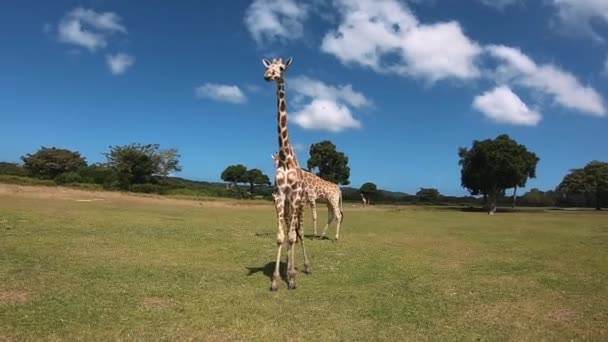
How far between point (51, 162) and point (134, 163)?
40.0 feet

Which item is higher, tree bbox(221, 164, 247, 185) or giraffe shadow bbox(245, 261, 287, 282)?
tree bbox(221, 164, 247, 185)

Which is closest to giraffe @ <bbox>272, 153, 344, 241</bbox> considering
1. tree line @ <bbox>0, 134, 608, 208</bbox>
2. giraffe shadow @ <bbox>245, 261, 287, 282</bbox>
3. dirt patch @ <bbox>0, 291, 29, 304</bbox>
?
giraffe shadow @ <bbox>245, 261, 287, 282</bbox>

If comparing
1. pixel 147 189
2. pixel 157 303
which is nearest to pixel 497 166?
pixel 147 189

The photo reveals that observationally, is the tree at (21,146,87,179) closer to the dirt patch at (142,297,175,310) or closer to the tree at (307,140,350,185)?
the tree at (307,140,350,185)

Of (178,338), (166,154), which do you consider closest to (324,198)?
(178,338)

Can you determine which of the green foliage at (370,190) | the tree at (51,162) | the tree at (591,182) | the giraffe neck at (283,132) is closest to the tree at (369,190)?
the green foliage at (370,190)

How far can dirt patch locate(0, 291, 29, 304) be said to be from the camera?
863cm

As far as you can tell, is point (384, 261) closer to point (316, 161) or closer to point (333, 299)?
point (333, 299)

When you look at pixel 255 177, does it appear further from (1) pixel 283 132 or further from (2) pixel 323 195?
(1) pixel 283 132

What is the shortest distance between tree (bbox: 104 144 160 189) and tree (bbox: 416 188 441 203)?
40.0m

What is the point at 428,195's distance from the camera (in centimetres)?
8350

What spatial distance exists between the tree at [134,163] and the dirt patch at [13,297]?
5263cm

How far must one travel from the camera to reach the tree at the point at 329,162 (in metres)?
68.0

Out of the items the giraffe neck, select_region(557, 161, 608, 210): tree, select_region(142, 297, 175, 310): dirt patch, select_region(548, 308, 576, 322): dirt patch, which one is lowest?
select_region(548, 308, 576, 322): dirt patch
